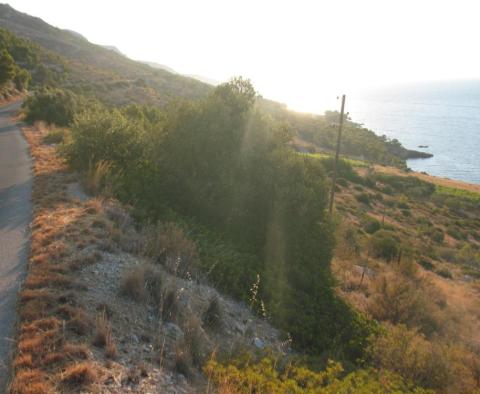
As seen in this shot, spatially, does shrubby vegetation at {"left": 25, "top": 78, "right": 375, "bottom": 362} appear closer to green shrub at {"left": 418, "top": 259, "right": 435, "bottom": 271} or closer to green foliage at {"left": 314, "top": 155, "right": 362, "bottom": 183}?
green shrub at {"left": 418, "top": 259, "right": 435, "bottom": 271}

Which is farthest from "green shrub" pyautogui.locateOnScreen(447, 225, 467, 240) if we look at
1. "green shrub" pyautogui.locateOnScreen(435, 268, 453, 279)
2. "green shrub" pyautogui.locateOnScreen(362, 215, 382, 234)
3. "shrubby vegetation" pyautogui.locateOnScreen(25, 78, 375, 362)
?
"shrubby vegetation" pyautogui.locateOnScreen(25, 78, 375, 362)

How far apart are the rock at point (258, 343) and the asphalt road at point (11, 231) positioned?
3696 mm

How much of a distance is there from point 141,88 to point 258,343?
61.7 meters

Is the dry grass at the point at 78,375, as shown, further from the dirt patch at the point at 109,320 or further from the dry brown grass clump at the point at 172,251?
the dry brown grass clump at the point at 172,251

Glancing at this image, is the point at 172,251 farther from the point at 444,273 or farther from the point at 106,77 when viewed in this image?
the point at 106,77

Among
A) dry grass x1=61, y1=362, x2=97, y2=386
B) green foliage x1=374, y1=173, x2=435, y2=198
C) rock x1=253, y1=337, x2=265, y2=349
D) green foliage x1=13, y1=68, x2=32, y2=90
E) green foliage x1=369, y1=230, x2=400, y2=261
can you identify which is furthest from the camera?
green foliage x1=374, y1=173, x2=435, y2=198

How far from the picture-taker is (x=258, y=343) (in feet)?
21.6

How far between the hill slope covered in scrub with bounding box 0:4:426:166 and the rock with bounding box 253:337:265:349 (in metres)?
38.4

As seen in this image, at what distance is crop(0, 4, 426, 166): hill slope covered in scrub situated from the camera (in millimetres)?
56688

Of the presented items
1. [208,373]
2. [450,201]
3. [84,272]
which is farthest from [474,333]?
[450,201]

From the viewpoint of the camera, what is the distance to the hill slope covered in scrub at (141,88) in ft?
186

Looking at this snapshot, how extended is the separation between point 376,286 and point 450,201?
132 ft

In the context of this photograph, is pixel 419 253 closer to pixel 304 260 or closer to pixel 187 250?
pixel 304 260

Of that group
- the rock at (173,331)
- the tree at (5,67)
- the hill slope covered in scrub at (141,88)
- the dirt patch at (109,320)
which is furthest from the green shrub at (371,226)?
the tree at (5,67)
